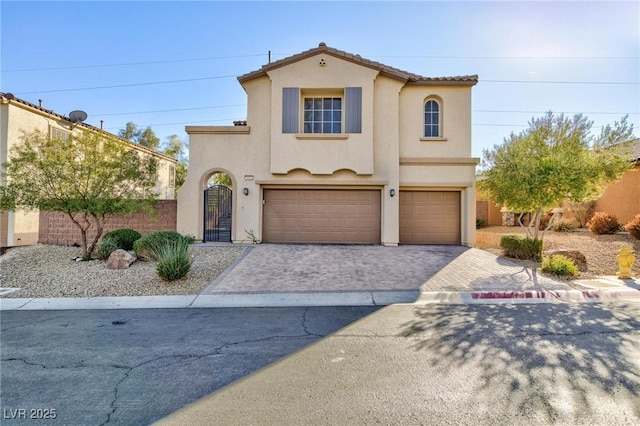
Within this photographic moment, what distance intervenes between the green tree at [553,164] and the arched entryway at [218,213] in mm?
10416

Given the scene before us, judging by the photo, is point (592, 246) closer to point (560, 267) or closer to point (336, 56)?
point (560, 267)

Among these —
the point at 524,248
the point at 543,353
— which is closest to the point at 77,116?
the point at 543,353

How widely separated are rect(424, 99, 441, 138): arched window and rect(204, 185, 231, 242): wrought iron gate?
9312mm

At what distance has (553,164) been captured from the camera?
10406mm

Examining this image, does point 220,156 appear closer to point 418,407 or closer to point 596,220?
point 418,407

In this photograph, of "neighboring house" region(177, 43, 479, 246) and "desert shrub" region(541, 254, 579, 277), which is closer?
"desert shrub" region(541, 254, 579, 277)

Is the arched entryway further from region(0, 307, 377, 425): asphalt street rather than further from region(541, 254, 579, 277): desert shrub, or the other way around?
region(541, 254, 579, 277): desert shrub

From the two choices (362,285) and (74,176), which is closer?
(362,285)

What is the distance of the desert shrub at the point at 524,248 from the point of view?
38.9 ft

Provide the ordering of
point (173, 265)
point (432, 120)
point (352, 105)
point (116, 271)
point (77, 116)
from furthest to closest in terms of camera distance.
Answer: point (77, 116) → point (432, 120) → point (352, 105) → point (116, 271) → point (173, 265)

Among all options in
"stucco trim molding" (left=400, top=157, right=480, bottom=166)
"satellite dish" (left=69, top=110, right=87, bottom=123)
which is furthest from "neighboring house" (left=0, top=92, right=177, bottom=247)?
"stucco trim molding" (left=400, top=157, right=480, bottom=166)

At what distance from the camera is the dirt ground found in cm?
1076

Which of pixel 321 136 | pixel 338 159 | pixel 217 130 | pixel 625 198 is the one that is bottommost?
pixel 625 198

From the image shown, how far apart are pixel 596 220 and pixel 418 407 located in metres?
18.1
